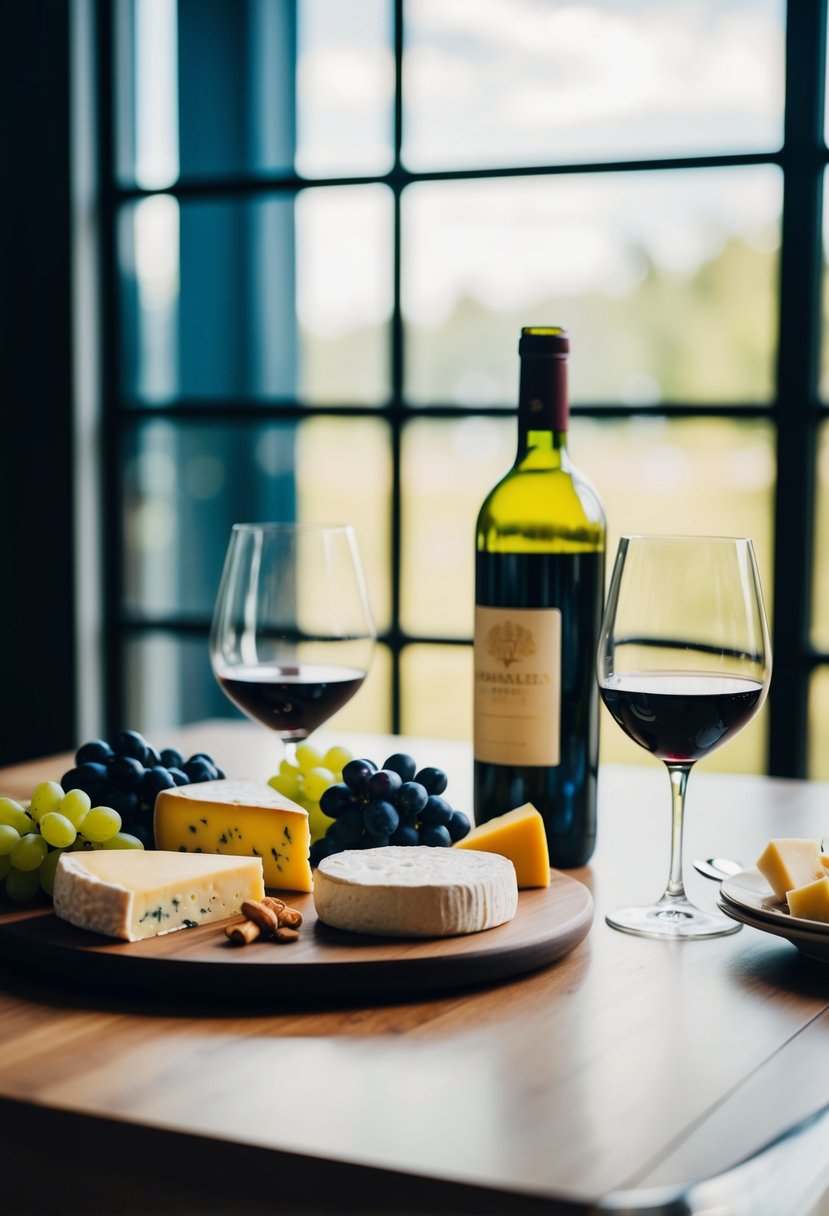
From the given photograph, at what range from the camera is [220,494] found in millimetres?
3273

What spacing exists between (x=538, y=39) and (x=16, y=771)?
6.65 ft

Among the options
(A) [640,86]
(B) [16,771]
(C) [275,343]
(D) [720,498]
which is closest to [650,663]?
(B) [16,771]

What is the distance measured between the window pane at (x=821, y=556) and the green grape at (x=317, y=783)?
169cm

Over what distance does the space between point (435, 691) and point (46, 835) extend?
203cm

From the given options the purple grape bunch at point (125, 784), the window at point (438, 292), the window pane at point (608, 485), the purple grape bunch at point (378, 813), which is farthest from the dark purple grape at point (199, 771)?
the window at point (438, 292)

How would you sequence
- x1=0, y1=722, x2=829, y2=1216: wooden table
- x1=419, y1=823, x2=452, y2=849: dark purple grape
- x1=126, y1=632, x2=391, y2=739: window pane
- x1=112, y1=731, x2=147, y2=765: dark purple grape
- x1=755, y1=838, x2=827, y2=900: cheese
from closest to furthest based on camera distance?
x1=0, y1=722, x2=829, y2=1216: wooden table
x1=755, y1=838, x2=827, y2=900: cheese
x1=419, y1=823, x2=452, y2=849: dark purple grape
x1=112, y1=731, x2=147, y2=765: dark purple grape
x1=126, y1=632, x2=391, y2=739: window pane

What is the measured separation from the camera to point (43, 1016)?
2.67 feet

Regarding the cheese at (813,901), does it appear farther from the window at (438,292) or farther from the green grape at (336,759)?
the window at (438,292)

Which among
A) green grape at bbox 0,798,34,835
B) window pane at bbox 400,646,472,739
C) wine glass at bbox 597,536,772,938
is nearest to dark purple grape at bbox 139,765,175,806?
green grape at bbox 0,798,34,835

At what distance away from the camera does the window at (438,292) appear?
266 cm

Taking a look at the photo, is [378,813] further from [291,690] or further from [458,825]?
[291,690]

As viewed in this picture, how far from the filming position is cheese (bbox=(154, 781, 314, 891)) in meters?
1.00

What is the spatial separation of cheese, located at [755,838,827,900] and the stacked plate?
0.01m

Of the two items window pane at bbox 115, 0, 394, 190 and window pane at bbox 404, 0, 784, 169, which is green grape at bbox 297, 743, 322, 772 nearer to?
window pane at bbox 404, 0, 784, 169
